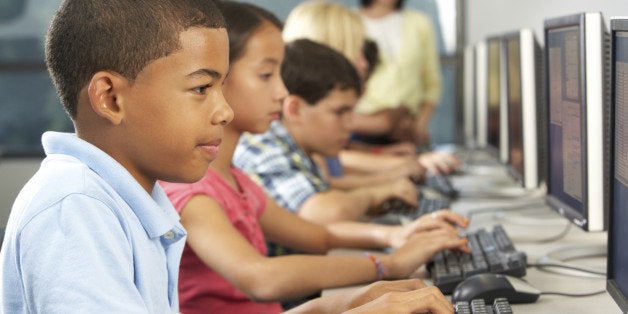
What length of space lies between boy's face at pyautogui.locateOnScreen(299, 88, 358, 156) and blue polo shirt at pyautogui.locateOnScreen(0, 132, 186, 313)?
1.28m

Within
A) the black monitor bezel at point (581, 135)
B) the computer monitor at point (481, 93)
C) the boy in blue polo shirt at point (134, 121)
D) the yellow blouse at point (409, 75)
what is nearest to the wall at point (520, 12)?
the black monitor bezel at point (581, 135)

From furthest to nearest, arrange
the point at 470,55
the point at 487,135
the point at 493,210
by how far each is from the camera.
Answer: the point at 470,55
the point at 487,135
the point at 493,210

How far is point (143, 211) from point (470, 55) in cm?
281

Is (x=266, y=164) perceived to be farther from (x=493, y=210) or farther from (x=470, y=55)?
(x=470, y=55)

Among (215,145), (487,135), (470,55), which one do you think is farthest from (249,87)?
(470,55)

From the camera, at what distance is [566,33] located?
1556mm

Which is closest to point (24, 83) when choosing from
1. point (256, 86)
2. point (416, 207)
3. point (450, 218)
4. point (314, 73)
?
point (314, 73)

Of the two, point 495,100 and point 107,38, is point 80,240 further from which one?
point 495,100

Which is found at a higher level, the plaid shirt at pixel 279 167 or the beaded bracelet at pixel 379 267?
the plaid shirt at pixel 279 167

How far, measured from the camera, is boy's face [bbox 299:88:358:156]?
229 centimetres

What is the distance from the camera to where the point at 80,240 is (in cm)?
87

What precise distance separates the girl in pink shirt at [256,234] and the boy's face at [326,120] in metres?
0.42

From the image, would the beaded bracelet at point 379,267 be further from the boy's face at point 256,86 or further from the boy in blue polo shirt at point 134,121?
the boy in blue polo shirt at point 134,121

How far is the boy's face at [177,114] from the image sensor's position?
102cm
